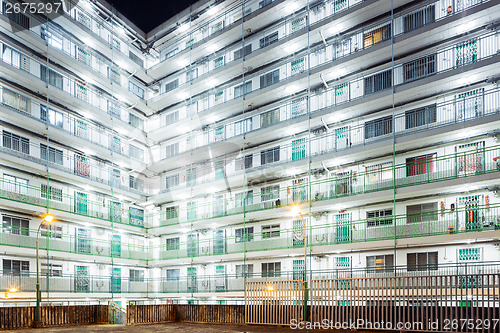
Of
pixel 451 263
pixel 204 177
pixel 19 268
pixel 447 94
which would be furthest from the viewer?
pixel 204 177

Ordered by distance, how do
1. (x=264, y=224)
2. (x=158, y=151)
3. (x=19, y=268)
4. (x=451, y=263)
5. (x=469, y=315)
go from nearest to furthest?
1. (x=469, y=315)
2. (x=451, y=263)
3. (x=19, y=268)
4. (x=264, y=224)
5. (x=158, y=151)

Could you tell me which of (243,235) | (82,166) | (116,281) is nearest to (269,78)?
(243,235)

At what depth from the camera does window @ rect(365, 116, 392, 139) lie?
28.5 m

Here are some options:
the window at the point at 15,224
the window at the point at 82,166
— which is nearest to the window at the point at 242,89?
the window at the point at 82,166

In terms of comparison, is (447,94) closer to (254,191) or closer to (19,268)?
(254,191)

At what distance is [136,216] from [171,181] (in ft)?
14.3

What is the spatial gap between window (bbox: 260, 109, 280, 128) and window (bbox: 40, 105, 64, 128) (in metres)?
15.1

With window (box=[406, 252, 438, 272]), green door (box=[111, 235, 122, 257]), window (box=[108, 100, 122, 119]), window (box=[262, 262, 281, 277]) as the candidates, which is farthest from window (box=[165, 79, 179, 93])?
window (box=[406, 252, 438, 272])

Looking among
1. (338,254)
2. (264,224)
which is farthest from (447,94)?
(264,224)

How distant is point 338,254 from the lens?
2886cm

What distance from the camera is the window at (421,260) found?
25.4m

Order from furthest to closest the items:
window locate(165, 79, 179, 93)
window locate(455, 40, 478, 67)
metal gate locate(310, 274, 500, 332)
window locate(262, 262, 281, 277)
Result: window locate(165, 79, 179, 93) < window locate(262, 262, 281, 277) < window locate(455, 40, 478, 67) < metal gate locate(310, 274, 500, 332)

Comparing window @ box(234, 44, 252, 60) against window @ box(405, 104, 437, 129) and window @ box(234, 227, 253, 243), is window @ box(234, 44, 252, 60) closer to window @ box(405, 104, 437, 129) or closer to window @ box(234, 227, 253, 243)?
window @ box(234, 227, 253, 243)

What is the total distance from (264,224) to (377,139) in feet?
33.9
